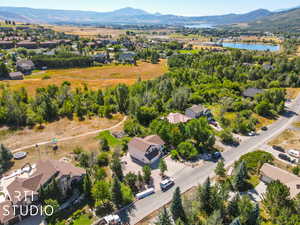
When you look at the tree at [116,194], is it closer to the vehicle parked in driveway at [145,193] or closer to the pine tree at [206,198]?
Result: the vehicle parked in driveway at [145,193]

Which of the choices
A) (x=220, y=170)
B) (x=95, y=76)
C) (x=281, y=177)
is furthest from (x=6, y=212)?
(x=95, y=76)

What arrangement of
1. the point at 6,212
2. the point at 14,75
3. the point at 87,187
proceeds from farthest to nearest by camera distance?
the point at 14,75, the point at 87,187, the point at 6,212

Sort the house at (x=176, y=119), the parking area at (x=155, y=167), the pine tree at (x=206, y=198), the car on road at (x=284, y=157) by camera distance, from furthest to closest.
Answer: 1. the house at (x=176, y=119)
2. the car on road at (x=284, y=157)
3. the parking area at (x=155, y=167)
4. the pine tree at (x=206, y=198)

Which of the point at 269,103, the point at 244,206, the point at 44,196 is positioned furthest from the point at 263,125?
the point at 44,196

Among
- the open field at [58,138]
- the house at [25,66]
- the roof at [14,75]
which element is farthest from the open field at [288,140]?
the house at [25,66]

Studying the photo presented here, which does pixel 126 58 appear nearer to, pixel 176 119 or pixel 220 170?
pixel 176 119

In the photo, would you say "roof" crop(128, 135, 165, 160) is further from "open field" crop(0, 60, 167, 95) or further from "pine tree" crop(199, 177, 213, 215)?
"open field" crop(0, 60, 167, 95)
